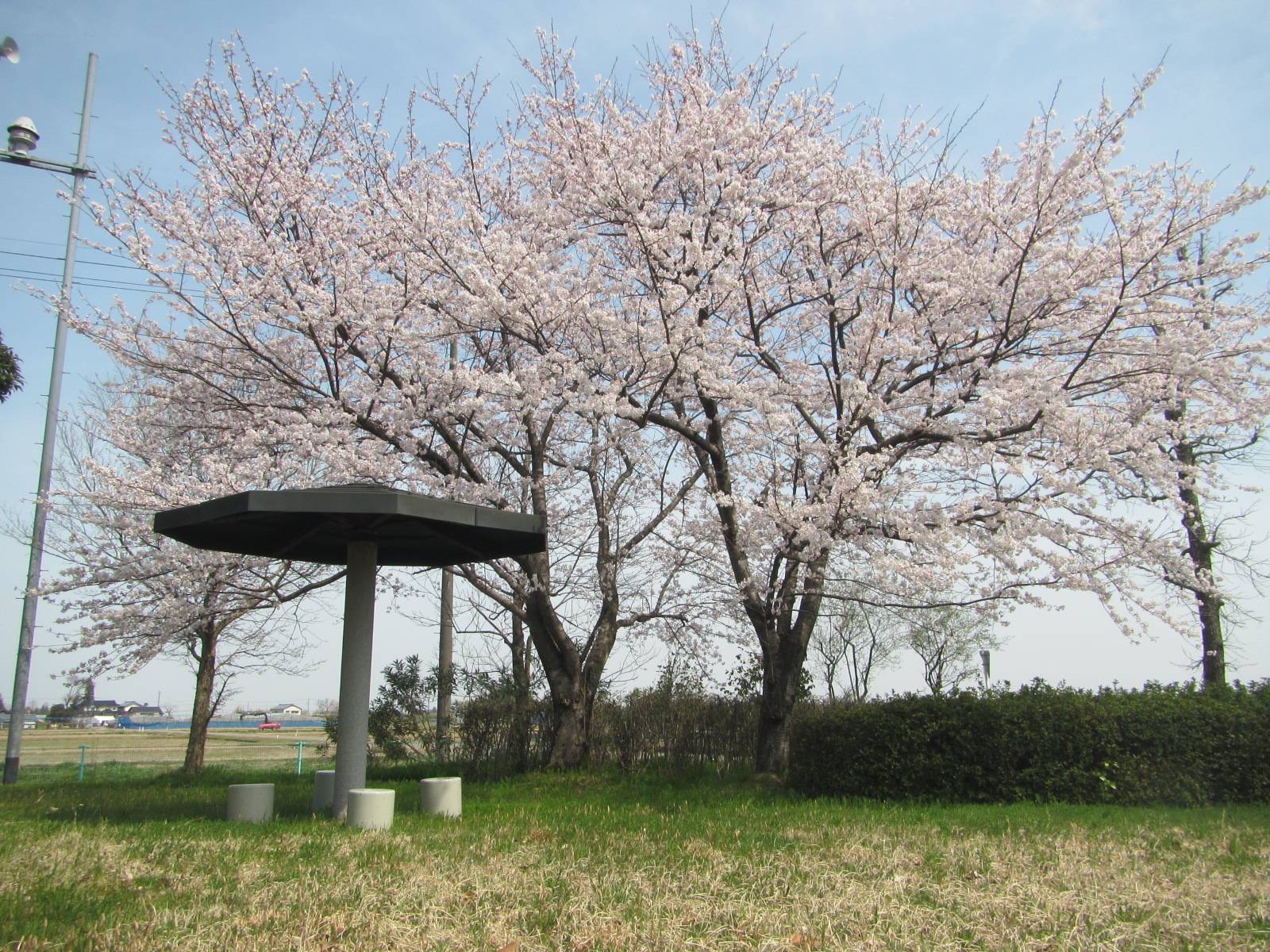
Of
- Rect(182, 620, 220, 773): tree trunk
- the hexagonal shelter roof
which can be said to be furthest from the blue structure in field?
the hexagonal shelter roof

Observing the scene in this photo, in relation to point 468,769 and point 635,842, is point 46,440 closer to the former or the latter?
point 468,769

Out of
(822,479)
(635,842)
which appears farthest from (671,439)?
(635,842)

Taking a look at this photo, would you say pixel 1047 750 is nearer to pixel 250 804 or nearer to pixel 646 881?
pixel 646 881

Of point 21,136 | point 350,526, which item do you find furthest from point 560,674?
point 21,136

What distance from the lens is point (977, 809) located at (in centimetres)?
762

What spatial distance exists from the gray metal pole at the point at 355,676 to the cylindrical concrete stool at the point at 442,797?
56cm

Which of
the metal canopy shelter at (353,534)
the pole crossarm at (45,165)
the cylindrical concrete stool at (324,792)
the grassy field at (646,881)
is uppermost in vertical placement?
the pole crossarm at (45,165)

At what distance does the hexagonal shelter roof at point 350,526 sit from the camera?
22.1 feet

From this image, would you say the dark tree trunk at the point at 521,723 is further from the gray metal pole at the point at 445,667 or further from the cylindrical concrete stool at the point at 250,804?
the cylindrical concrete stool at the point at 250,804

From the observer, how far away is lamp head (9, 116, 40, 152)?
14.4 metres

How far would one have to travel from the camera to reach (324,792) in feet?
26.4

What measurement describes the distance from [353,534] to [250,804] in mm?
2304

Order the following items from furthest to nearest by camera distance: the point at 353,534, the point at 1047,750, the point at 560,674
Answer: the point at 560,674
the point at 1047,750
the point at 353,534

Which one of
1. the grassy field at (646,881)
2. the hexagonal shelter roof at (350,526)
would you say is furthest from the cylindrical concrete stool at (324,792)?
the hexagonal shelter roof at (350,526)
